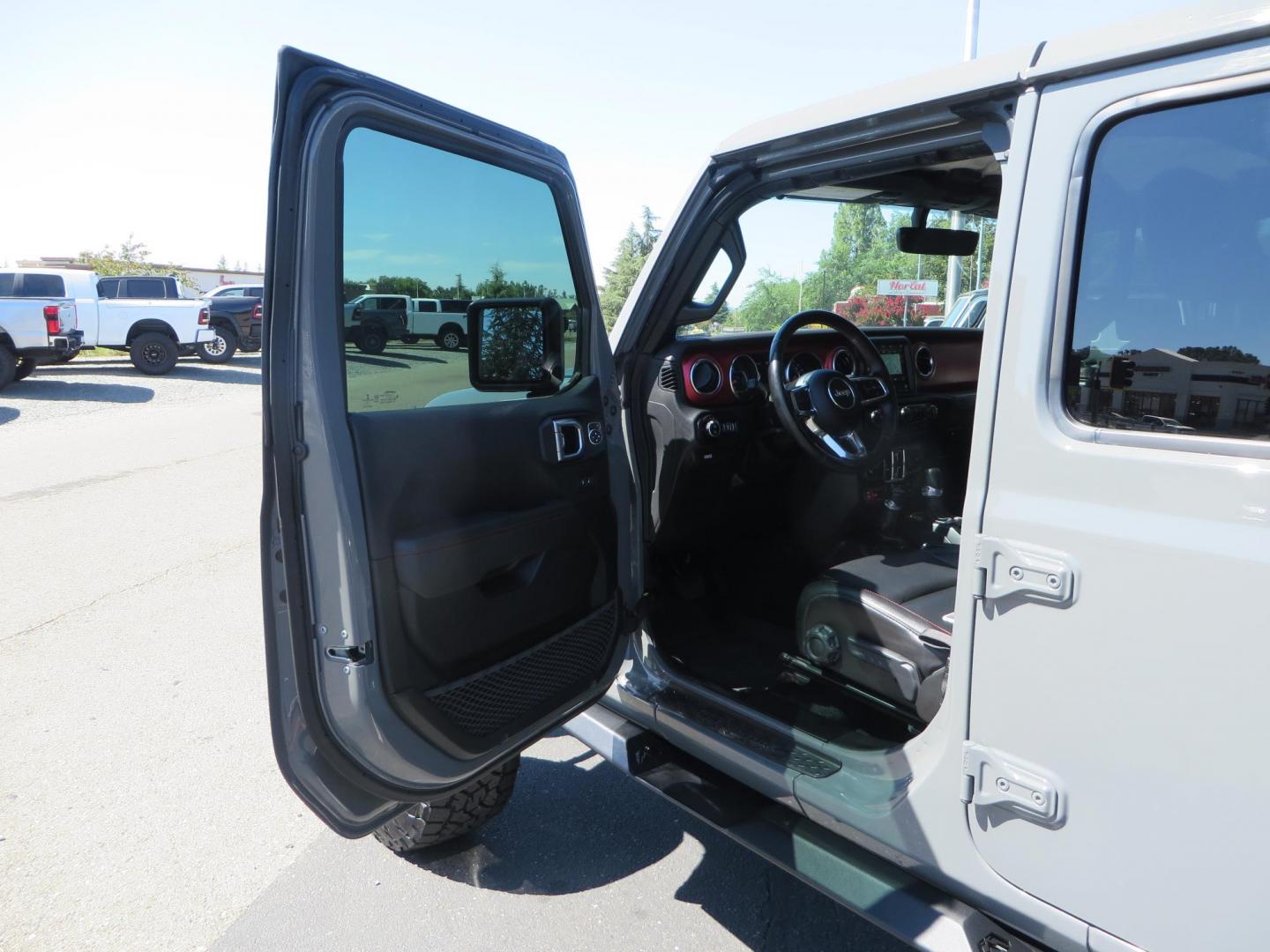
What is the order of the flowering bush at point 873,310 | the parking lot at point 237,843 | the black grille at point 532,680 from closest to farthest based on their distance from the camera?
the black grille at point 532,680
the parking lot at point 237,843
the flowering bush at point 873,310

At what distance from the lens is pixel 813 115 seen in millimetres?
2125

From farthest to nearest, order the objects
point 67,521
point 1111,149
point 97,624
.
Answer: point 67,521, point 97,624, point 1111,149

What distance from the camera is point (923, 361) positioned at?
13.0 ft

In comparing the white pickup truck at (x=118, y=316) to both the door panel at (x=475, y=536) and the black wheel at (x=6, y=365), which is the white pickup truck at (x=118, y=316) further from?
the door panel at (x=475, y=536)

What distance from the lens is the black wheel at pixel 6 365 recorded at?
13367 millimetres

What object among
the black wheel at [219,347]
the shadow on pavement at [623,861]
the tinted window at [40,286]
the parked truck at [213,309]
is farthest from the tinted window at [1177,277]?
the black wheel at [219,347]

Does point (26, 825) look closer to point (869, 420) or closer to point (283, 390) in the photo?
point (283, 390)

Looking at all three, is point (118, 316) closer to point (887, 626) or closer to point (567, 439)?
point (567, 439)

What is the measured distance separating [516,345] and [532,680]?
889 millimetres

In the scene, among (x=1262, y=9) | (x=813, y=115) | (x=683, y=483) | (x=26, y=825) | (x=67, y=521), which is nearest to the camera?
(x=1262, y=9)

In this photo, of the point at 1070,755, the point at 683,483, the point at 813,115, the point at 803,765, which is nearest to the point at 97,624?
the point at 683,483

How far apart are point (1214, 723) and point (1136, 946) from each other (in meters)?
0.46

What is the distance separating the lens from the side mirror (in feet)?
7.29

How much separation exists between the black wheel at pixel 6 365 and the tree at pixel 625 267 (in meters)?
13.7
